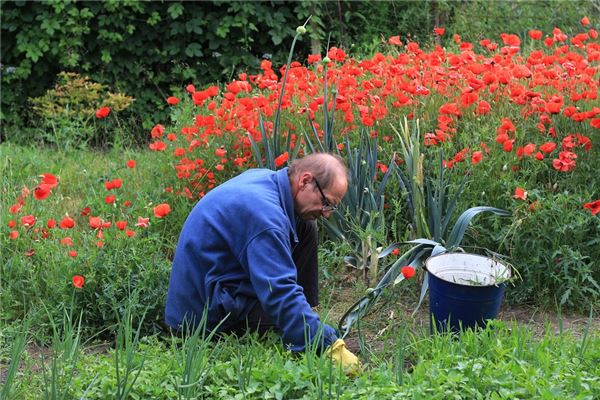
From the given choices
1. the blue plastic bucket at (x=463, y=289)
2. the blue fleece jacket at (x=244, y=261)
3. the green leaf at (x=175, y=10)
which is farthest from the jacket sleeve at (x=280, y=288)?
the green leaf at (x=175, y=10)

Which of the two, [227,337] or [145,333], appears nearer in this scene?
[227,337]

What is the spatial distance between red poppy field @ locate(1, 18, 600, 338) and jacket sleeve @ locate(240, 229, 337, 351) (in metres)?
0.85

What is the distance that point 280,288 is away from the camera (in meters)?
3.02

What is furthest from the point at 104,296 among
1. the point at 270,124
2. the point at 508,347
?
the point at 508,347

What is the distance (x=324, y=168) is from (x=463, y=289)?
717 millimetres

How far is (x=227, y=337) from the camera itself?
3.21 m

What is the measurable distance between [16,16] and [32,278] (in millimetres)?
4027

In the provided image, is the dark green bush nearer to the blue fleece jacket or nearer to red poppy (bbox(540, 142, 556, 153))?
red poppy (bbox(540, 142, 556, 153))

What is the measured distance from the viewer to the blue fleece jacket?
3.04 metres

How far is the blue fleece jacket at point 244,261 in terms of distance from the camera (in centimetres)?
304

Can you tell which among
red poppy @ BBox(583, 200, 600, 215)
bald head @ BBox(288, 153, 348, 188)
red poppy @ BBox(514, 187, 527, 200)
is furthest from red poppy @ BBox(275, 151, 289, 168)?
red poppy @ BBox(583, 200, 600, 215)

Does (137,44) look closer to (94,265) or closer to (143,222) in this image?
(143,222)

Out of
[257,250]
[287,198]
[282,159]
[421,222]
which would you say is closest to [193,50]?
[282,159]

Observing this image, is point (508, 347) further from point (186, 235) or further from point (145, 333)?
point (145, 333)
